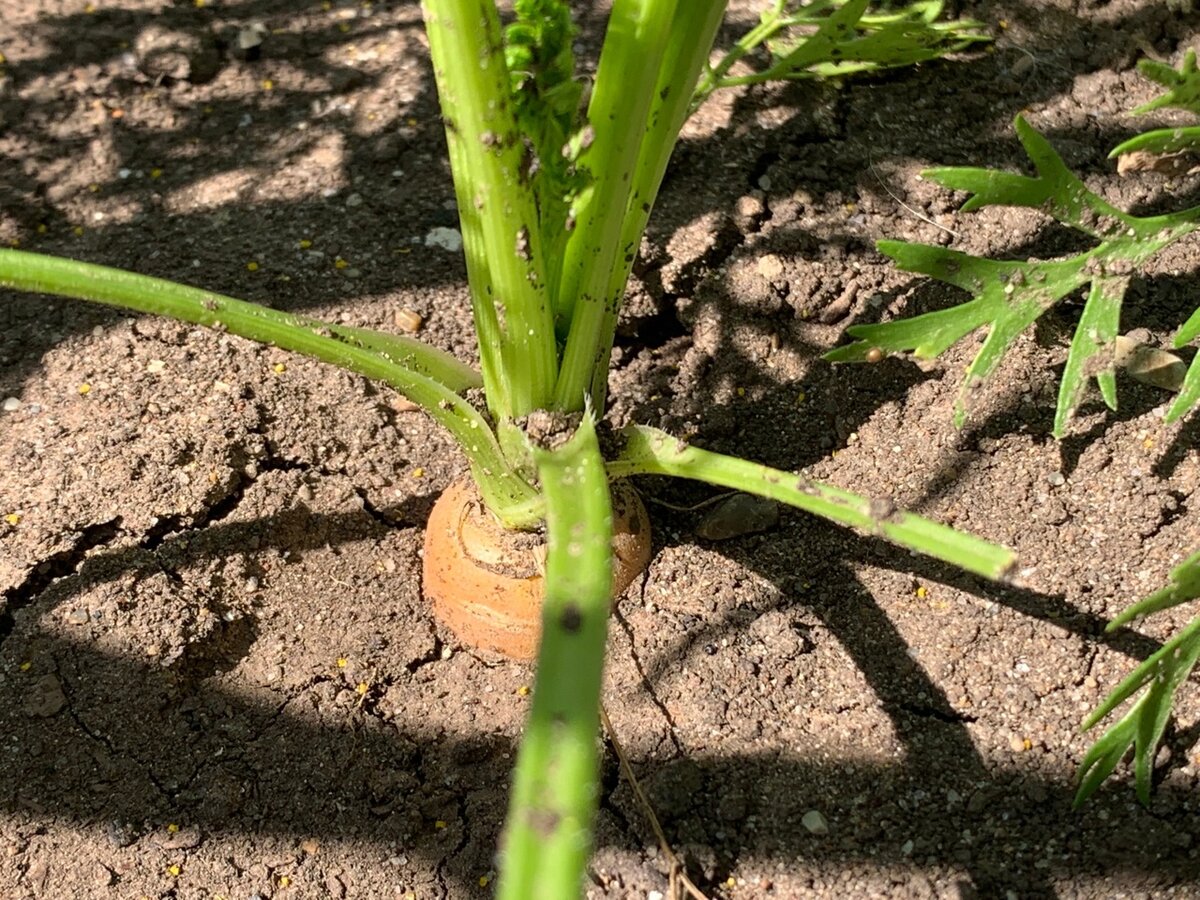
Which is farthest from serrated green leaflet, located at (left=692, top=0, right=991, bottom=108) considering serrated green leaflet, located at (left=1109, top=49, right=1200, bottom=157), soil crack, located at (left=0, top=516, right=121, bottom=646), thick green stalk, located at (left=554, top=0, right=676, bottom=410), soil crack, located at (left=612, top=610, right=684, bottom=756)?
soil crack, located at (left=0, top=516, right=121, bottom=646)

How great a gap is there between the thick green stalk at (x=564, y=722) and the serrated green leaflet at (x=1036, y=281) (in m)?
0.42

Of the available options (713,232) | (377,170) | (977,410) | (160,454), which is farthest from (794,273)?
(160,454)

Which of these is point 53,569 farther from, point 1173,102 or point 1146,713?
point 1173,102

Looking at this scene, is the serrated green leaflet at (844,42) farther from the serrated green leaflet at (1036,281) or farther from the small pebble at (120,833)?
the small pebble at (120,833)

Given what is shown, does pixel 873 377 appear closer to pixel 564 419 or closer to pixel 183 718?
pixel 564 419

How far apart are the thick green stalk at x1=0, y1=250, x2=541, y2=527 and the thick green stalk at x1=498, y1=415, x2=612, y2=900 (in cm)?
23

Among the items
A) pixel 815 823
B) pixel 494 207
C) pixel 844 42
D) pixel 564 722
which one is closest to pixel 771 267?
pixel 844 42

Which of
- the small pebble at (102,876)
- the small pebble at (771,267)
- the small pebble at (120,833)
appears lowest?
the small pebble at (102,876)

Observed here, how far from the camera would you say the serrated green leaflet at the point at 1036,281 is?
134cm

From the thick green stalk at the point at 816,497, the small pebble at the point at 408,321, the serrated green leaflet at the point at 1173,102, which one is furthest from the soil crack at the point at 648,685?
the serrated green leaflet at the point at 1173,102

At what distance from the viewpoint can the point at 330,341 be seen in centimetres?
122

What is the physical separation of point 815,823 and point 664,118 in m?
0.81

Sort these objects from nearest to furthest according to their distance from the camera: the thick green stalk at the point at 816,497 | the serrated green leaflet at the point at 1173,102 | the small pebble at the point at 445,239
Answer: the thick green stalk at the point at 816,497 → the serrated green leaflet at the point at 1173,102 → the small pebble at the point at 445,239

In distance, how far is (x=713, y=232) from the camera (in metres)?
1.89
